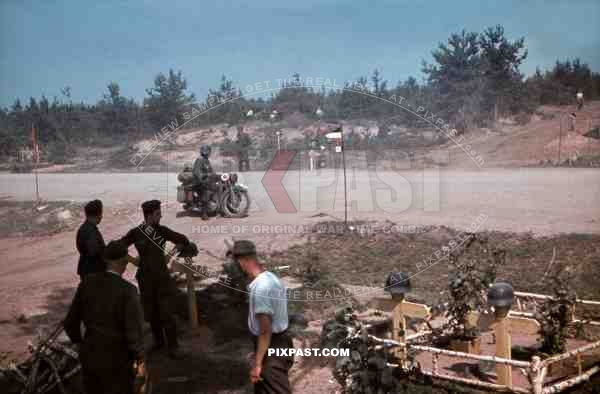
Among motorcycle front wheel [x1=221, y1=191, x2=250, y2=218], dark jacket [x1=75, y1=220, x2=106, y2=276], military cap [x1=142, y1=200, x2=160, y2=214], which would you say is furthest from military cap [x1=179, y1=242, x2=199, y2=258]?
Answer: motorcycle front wheel [x1=221, y1=191, x2=250, y2=218]

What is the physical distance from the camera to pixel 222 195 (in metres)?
12.4

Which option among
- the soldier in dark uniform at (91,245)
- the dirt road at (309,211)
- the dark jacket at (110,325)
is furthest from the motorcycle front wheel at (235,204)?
the dark jacket at (110,325)

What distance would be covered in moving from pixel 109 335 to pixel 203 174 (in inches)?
347

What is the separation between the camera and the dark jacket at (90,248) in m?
5.38

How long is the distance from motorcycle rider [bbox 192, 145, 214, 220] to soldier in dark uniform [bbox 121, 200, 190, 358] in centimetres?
662

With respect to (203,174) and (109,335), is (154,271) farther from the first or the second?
(203,174)

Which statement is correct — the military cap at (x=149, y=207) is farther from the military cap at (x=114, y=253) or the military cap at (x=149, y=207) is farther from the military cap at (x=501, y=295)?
the military cap at (x=501, y=295)

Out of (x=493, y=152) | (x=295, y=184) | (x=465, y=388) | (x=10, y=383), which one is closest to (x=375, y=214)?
(x=295, y=184)

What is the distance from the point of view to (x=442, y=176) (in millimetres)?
19344

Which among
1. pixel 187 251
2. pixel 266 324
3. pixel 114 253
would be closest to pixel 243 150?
pixel 187 251

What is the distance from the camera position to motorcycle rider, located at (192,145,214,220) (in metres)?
12.4

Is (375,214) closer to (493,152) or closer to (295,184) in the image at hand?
(295,184)

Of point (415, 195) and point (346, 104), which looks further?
point (346, 104)

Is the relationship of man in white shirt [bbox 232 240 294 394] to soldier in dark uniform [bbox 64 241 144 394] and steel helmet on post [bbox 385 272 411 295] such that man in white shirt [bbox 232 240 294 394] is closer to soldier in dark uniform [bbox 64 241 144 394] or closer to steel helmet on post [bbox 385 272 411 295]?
soldier in dark uniform [bbox 64 241 144 394]
